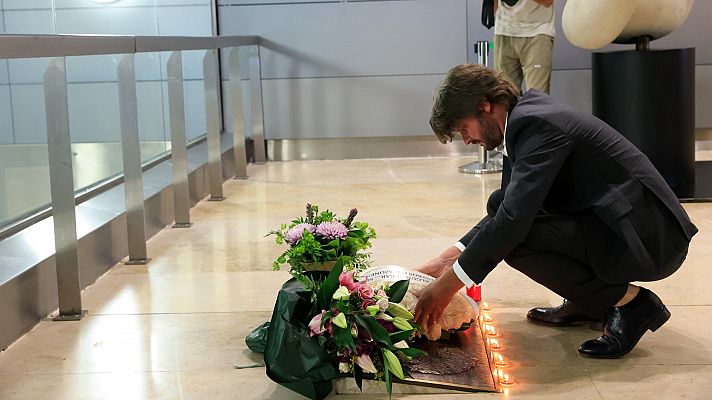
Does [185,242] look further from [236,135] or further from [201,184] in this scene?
[236,135]

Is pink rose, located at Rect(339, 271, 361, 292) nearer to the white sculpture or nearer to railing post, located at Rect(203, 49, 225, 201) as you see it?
the white sculpture

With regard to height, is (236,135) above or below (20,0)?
below

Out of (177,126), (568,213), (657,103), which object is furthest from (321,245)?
(657,103)

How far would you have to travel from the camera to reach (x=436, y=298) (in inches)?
117

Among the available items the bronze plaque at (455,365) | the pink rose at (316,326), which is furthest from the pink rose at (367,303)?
the bronze plaque at (455,365)

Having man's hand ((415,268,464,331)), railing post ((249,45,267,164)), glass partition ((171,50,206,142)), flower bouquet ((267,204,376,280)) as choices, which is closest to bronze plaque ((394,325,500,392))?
man's hand ((415,268,464,331))

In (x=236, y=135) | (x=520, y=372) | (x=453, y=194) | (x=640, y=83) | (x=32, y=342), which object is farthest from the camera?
(x=236, y=135)

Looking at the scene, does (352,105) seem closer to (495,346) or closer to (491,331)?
(491,331)

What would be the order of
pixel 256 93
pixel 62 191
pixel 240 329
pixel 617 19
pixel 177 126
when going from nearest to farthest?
pixel 240 329 < pixel 62 191 < pixel 177 126 < pixel 617 19 < pixel 256 93

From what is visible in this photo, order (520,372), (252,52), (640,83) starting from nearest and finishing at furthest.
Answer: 1. (520,372)
2. (640,83)
3. (252,52)

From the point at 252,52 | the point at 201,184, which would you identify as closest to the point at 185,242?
the point at 201,184

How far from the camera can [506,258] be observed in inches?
124

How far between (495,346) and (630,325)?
1.35ft

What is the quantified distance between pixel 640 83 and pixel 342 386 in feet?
11.2
